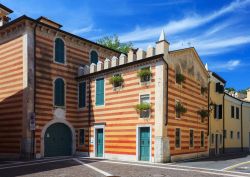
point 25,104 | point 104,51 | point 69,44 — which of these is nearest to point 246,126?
point 104,51

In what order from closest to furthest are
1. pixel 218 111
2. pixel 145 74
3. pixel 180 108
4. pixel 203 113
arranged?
pixel 145 74, pixel 180 108, pixel 203 113, pixel 218 111

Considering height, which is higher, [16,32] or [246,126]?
[16,32]

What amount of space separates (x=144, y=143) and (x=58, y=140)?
7655mm

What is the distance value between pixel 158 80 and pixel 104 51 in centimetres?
999

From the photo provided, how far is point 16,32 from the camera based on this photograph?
81.2 ft

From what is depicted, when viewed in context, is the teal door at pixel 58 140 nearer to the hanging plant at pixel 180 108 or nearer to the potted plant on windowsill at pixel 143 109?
the potted plant on windowsill at pixel 143 109

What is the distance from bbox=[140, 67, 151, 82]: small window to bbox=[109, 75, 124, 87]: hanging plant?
197 centimetres

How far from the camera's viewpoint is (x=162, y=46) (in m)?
21.7

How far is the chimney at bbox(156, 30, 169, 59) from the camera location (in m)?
21.7

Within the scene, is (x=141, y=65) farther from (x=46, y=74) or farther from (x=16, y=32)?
(x=16, y=32)

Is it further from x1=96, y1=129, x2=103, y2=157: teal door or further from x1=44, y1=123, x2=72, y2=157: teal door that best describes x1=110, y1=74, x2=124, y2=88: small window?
x1=44, y1=123, x2=72, y2=157: teal door

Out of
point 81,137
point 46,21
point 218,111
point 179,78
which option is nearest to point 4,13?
point 46,21

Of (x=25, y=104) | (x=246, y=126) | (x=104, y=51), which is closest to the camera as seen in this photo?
(x=25, y=104)

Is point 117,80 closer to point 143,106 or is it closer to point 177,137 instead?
point 143,106
